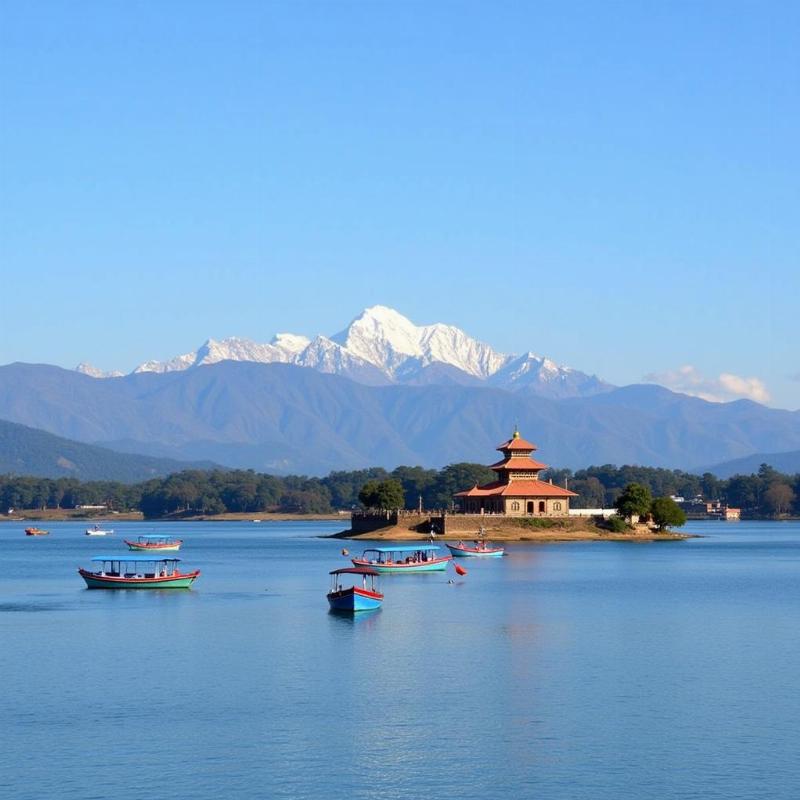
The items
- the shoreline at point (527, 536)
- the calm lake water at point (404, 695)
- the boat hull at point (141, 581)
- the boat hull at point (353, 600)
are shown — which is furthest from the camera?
the shoreline at point (527, 536)

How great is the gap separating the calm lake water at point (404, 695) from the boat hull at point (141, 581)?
235cm

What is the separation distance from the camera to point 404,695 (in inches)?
2071

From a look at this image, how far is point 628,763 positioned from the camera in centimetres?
4244

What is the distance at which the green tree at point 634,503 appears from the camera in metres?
168

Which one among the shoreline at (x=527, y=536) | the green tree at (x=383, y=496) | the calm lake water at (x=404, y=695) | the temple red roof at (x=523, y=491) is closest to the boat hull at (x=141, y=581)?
the calm lake water at (x=404, y=695)

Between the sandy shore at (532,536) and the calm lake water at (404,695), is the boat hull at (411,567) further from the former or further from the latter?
the sandy shore at (532,536)

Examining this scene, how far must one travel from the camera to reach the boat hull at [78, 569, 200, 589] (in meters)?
97.2

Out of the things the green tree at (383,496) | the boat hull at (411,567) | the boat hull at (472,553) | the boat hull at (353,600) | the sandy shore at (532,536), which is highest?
the green tree at (383,496)

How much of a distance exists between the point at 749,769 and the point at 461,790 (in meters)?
8.28

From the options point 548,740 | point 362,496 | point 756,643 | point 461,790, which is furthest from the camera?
point 362,496

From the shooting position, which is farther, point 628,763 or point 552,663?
point 552,663

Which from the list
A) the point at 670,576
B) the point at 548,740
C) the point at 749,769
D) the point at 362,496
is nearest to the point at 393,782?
the point at 548,740

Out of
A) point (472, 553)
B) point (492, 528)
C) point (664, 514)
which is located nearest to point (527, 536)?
point (492, 528)

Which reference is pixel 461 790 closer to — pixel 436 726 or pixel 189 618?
pixel 436 726
